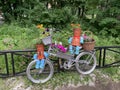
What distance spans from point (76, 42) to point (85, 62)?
0.47 m

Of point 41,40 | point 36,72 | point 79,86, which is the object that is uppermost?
point 41,40

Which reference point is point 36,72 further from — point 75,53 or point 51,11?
point 51,11

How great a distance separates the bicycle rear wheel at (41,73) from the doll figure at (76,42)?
0.45 metres

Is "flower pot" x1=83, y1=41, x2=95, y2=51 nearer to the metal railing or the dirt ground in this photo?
the metal railing

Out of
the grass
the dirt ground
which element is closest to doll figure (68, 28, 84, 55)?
the grass

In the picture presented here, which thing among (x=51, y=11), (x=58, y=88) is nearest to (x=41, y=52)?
(x=58, y=88)

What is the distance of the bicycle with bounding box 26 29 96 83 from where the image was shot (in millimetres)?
2990

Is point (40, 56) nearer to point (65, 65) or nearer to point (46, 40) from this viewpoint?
point (46, 40)

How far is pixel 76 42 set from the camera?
9.77ft

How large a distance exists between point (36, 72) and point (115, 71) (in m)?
1.53

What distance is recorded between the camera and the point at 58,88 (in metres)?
3.16

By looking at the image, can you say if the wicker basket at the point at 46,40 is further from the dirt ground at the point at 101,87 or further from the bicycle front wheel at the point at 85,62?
the dirt ground at the point at 101,87

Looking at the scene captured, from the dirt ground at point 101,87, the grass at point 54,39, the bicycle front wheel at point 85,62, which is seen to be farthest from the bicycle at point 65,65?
the dirt ground at point 101,87

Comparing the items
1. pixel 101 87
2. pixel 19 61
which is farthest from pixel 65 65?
pixel 19 61
